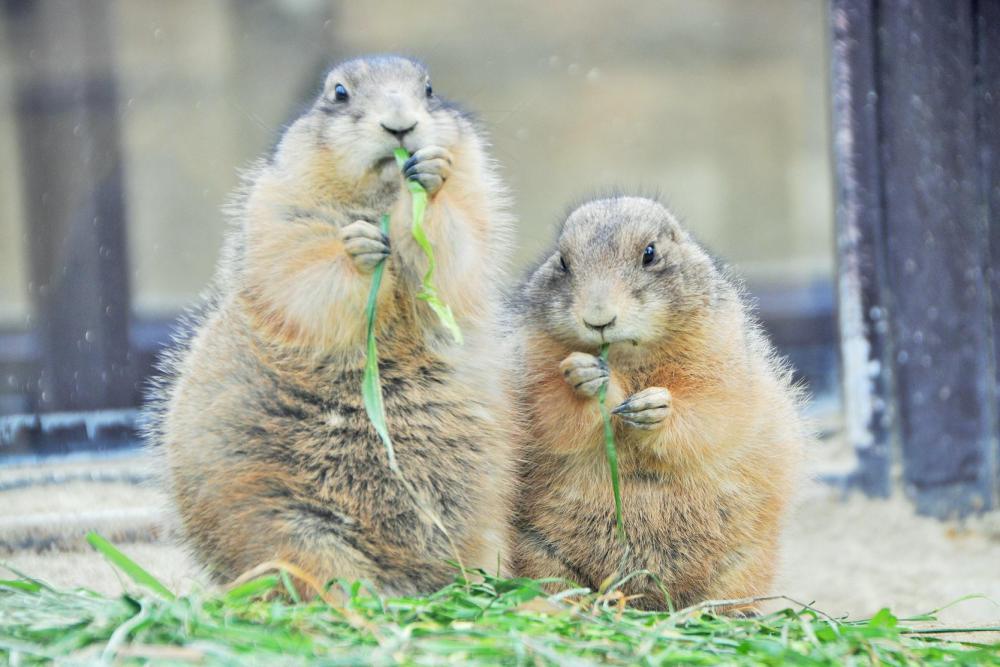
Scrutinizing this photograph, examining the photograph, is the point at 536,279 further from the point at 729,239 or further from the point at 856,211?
the point at 729,239

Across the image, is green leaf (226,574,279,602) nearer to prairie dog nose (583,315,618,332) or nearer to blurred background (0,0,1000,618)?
blurred background (0,0,1000,618)

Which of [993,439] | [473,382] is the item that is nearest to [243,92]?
[473,382]

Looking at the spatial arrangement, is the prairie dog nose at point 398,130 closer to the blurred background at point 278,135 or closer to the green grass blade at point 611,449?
the blurred background at point 278,135

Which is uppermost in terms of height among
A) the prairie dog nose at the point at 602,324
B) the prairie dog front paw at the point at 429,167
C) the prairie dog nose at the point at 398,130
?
the prairie dog nose at the point at 398,130

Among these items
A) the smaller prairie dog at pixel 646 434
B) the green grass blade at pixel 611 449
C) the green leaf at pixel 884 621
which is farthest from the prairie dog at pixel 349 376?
the green leaf at pixel 884 621

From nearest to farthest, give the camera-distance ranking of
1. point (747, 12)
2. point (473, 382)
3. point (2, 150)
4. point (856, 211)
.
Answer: point (473, 382) < point (856, 211) < point (2, 150) < point (747, 12)

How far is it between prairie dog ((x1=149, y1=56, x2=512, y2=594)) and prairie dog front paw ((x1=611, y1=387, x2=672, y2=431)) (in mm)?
372

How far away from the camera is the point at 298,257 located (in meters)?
3.12

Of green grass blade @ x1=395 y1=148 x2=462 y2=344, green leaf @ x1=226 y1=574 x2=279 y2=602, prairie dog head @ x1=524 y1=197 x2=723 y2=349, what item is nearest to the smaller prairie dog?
prairie dog head @ x1=524 y1=197 x2=723 y2=349

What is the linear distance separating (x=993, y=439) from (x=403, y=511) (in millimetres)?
3544

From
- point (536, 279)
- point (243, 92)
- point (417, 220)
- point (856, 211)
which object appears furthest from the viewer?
point (243, 92)

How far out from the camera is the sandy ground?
405cm

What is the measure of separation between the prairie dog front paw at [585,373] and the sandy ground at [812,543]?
1.05m

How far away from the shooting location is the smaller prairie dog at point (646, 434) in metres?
3.25
